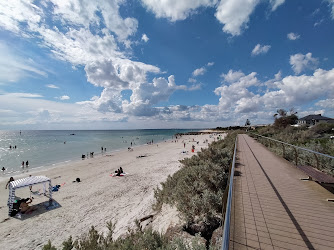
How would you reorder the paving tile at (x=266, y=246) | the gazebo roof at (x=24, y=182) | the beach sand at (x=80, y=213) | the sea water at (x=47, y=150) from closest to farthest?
the paving tile at (x=266, y=246) → the beach sand at (x=80, y=213) → the gazebo roof at (x=24, y=182) → the sea water at (x=47, y=150)

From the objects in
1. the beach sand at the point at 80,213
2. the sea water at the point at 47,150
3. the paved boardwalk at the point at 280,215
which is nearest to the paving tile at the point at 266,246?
the paved boardwalk at the point at 280,215

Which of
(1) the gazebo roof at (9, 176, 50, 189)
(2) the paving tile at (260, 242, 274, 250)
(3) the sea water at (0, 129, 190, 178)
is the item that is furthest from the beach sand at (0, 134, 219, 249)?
(3) the sea water at (0, 129, 190, 178)

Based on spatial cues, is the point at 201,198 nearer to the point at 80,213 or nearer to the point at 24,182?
the point at 80,213

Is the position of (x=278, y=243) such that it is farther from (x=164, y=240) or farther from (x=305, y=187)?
(x=305, y=187)

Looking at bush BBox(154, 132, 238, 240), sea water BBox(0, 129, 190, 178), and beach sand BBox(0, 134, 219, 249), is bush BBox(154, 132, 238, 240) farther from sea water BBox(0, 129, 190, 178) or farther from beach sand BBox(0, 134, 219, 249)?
sea water BBox(0, 129, 190, 178)

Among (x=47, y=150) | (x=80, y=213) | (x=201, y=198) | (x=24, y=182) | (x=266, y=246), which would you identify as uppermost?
(x=266, y=246)

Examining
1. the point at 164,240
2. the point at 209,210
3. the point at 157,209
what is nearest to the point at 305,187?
the point at 209,210

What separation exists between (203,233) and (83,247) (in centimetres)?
260

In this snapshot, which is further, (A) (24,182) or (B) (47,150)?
(B) (47,150)

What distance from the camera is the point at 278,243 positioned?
2.57 metres

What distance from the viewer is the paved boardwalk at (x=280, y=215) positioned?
8.64 ft

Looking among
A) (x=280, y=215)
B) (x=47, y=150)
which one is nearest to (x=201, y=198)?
(x=280, y=215)

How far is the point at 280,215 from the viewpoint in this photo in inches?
133

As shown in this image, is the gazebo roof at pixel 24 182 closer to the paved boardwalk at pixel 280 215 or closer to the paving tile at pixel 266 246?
the paved boardwalk at pixel 280 215
